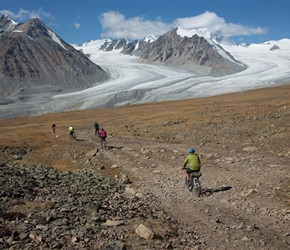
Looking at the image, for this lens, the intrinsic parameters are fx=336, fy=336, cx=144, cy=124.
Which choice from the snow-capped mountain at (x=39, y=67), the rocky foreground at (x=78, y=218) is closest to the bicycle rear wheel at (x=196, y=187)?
the rocky foreground at (x=78, y=218)

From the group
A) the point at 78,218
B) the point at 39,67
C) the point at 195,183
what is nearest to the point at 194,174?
the point at 195,183

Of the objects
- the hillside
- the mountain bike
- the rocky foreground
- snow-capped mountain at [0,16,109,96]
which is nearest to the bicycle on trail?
the mountain bike

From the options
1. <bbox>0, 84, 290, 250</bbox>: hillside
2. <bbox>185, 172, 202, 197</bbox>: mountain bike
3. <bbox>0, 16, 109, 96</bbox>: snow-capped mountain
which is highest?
<bbox>0, 16, 109, 96</bbox>: snow-capped mountain

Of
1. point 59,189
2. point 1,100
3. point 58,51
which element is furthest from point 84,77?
point 59,189

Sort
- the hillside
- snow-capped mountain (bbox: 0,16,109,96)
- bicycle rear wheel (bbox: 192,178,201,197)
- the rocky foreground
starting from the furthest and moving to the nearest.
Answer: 1. snow-capped mountain (bbox: 0,16,109,96)
2. bicycle rear wheel (bbox: 192,178,201,197)
3. the hillside
4. the rocky foreground

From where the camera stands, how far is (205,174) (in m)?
17.3

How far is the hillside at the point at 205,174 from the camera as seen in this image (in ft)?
31.5

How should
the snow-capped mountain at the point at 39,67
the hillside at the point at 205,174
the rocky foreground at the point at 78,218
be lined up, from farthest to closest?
1. the snow-capped mountain at the point at 39,67
2. the hillside at the point at 205,174
3. the rocky foreground at the point at 78,218

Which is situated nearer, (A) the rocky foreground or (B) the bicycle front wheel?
(A) the rocky foreground

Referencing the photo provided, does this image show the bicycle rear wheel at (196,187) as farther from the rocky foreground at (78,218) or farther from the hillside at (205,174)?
the rocky foreground at (78,218)

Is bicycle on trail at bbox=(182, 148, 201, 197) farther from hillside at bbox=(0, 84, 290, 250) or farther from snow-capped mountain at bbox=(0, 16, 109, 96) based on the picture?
snow-capped mountain at bbox=(0, 16, 109, 96)

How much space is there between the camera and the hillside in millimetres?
9609

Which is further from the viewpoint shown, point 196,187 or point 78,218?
point 196,187

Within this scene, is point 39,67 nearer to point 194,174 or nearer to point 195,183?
point 194,174
